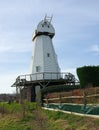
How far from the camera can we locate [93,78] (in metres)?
27.6

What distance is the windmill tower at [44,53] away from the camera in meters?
47.1

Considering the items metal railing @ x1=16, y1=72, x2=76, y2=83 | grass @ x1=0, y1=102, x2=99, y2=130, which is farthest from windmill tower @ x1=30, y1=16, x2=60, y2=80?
grass @ x1=0, y1=102, x2=99, y2=130

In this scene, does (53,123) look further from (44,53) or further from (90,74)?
(44,53)

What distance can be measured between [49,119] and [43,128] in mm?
3560

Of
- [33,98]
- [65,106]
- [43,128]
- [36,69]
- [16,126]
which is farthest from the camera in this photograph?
[36,69]

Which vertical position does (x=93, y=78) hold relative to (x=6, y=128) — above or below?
above

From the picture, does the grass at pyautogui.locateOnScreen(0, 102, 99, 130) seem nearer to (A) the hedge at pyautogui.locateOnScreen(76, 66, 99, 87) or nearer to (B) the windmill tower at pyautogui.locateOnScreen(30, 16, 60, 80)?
(A) the hedge at pyautogui.locateOnScreen(76, 66, 99, 87)

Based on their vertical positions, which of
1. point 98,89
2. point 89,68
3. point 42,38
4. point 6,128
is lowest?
point 6,128

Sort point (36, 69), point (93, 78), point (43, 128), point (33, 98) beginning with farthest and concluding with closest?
point (36, 69) < point (33, 98) < point (93, 78) < point (43, 128)

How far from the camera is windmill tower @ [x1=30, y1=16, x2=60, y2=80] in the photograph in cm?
4706

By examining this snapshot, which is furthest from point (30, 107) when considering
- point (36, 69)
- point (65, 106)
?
point (36, 69)

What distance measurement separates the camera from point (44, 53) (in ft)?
157

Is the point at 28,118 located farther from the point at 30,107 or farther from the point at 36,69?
the point at 36,69

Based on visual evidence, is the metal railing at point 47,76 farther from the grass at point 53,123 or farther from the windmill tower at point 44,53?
the grass at point 53,123
